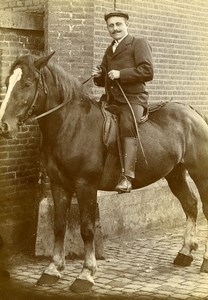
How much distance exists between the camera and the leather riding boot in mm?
6148

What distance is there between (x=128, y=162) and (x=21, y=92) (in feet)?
4.86

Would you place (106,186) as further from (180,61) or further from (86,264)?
(180,61)

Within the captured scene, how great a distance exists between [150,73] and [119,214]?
2.92 meters

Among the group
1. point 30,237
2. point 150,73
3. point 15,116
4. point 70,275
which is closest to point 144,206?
point 30,237

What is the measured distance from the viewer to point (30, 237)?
7.76 metres

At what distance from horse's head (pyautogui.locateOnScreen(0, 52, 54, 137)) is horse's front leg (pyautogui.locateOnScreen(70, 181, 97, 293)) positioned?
1.03 m

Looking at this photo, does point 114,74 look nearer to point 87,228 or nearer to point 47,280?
point 87,228

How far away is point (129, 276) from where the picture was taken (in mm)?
6523

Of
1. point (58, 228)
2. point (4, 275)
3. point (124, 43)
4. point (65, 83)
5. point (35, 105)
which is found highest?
point (124, 43)

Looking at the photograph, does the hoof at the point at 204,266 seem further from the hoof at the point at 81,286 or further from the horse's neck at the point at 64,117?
the horse's neck at the point at 64,117

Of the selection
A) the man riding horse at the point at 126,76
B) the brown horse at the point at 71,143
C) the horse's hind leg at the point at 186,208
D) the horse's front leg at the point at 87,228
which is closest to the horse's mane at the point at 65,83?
the brown horse at the point at 71,143

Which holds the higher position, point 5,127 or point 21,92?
point 21,92

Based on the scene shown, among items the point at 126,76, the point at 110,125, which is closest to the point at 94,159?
the point at 110,125

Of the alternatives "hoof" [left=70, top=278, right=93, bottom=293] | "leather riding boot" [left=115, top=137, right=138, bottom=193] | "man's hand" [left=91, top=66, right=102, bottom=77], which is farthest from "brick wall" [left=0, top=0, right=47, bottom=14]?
"hoof" [left=70, top=278, right=93, bottom=293]
